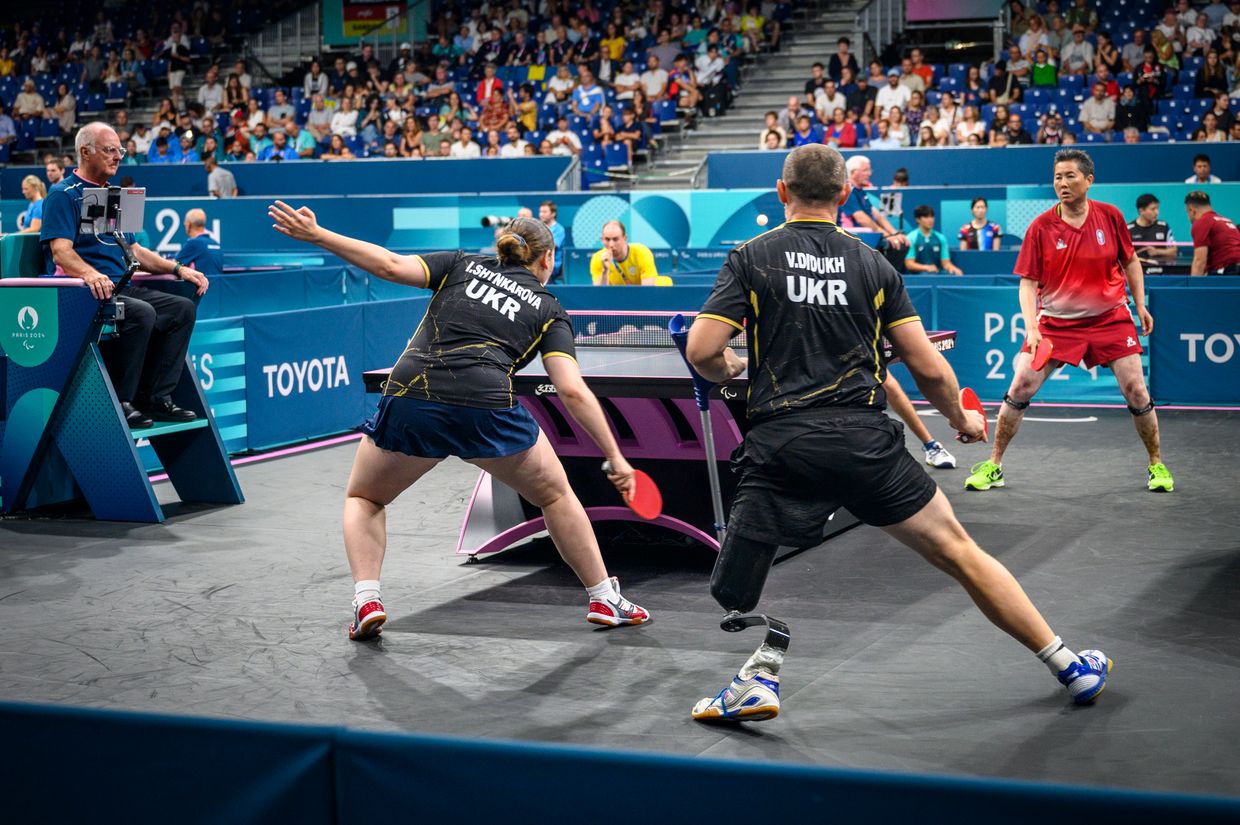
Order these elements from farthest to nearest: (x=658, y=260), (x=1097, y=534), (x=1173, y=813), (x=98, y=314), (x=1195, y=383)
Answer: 1. (x=658, y=260)
2. (x=1195, y=383)
3. (x=98, y=314)
4. (x=1097, y=534)
5. (x=1173, y=813)

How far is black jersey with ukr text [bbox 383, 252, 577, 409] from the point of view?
19.2 ft

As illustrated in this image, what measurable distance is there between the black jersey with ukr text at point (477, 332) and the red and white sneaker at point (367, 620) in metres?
0.91

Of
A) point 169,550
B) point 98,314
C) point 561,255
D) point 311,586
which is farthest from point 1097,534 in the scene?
point 561,255

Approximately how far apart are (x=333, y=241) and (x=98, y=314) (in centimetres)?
366

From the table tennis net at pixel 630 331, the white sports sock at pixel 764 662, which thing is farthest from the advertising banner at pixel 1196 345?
the white sports sock at pixel 764 662

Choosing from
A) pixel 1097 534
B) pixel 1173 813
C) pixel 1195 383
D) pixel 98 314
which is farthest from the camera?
pixel 1195 383

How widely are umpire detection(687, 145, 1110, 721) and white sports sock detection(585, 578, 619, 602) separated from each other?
5.24ft

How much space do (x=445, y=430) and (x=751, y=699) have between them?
176 centimetres

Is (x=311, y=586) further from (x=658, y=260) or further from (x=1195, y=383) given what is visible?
(x=658, y=260)

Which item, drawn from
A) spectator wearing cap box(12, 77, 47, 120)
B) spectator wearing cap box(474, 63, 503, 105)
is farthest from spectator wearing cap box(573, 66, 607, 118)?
spectator wearing cap box(12, 77, 47, 120)

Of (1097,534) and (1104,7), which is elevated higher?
(1104,7)

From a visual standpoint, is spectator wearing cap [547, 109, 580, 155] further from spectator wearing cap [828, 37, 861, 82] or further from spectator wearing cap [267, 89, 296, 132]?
spectator wearing cap [267, 89, 296, 132]

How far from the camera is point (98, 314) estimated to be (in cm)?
848

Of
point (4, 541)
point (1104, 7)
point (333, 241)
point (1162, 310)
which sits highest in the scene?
point (1104, 7)
